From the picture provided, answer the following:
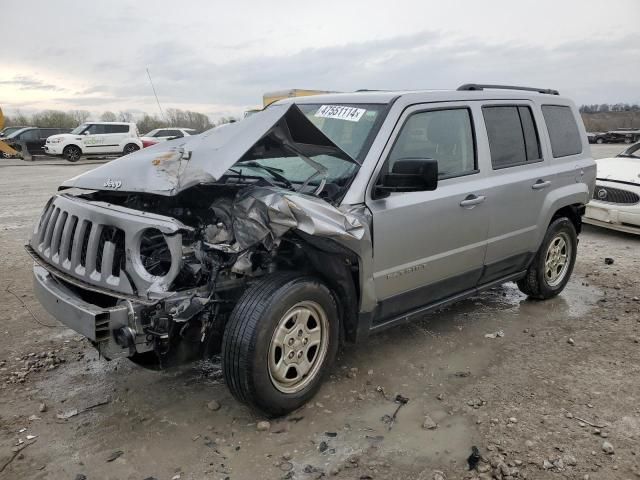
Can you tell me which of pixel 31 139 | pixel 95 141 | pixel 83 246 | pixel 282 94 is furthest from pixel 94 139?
pixel 83 246

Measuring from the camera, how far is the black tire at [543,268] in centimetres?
495

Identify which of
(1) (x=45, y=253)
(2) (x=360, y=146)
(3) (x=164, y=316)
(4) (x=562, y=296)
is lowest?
(4) (x=562, y=296)

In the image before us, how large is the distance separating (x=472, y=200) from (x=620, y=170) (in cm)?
567

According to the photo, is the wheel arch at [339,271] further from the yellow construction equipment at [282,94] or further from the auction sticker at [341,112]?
the yellow construction equipment at [282,94]

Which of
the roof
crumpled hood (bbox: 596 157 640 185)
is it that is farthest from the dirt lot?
crumpled hood (bbox: 596 157 640 185)

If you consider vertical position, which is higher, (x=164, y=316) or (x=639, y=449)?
(x=164, y=316)

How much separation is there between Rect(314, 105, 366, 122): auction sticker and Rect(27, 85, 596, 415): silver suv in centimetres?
1

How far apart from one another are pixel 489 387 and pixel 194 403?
1924 mm

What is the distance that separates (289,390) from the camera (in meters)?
3.16

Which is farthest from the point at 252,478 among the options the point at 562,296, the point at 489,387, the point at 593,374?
the point at 562,296

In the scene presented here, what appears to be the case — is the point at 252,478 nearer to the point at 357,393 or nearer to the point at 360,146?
the point at 357,393

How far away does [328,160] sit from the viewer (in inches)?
141

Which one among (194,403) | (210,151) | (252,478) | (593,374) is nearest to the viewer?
(252,478)

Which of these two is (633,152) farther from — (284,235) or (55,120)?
(55,120)
